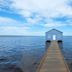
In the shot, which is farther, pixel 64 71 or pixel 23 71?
pixel 23 71

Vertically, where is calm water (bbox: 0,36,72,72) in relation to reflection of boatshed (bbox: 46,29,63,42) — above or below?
below

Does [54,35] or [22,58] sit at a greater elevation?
[54,35]

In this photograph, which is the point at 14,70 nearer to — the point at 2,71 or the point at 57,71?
the point at 2,71

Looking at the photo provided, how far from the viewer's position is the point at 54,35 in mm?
48406

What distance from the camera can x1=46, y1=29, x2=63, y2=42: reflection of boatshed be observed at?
156 ft

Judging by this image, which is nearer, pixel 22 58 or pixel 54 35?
pixel 22 58

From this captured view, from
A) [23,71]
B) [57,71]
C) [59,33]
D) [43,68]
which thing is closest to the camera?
[57,71]

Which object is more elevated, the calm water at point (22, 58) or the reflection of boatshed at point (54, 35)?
the reflection of boatshed at point (54, 35)

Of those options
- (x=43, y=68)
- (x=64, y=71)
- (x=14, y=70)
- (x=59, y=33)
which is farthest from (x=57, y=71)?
(x=59, y=33)

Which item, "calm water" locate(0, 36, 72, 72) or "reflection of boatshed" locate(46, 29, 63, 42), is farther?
"reflection of boatshed" locate(46, 29, 63, 42)

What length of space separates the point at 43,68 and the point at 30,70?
15.1 ft

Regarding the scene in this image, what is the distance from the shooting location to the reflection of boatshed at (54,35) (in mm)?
47438

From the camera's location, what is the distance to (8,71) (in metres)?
18.5

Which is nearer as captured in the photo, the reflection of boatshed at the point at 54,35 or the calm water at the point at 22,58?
the calm water at the point at 22,58
